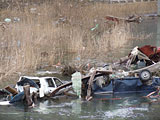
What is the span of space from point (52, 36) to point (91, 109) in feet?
38.6

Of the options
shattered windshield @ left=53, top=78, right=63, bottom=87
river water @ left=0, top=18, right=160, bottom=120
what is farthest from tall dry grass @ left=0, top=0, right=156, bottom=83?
river water @ left=0, top=18, right=160, bottom=120

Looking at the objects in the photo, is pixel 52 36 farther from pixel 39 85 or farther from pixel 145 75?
pixel 145 75

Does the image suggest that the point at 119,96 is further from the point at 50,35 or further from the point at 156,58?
the point at 50,35

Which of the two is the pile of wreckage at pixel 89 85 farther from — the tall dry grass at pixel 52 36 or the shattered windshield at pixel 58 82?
the tall dry grass at pixel 52 36

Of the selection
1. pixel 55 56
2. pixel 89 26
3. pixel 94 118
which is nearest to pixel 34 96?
pixel 94 118

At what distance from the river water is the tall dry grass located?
13.9 ft

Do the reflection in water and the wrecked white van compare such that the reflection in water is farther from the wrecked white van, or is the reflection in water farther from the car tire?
Answer: the car tire

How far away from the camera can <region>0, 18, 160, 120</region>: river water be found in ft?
40.1

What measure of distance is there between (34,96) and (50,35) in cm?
1084

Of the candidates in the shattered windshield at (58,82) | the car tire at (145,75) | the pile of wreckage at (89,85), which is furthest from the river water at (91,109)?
the shattered windshield at (58,82)

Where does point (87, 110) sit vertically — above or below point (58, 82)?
below

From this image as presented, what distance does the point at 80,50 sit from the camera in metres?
23.2

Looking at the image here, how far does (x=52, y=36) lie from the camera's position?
24.2 m

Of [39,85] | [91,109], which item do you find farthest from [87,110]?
[39,85]
